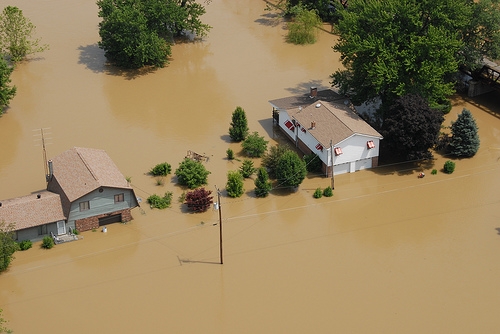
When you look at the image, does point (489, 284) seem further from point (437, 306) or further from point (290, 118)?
point (290, 118)

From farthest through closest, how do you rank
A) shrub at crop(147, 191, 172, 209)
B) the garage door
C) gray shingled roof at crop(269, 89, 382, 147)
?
1. gray shingled roof at crop(269, 89, 382, 147)
2. shrub at crop(147, 191, 172, 209)
3. the garage door

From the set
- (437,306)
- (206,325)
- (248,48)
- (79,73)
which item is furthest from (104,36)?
(437,306)

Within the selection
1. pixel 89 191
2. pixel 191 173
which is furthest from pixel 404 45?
pixel 89 191

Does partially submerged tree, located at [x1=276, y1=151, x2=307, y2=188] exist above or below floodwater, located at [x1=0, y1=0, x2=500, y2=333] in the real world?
above

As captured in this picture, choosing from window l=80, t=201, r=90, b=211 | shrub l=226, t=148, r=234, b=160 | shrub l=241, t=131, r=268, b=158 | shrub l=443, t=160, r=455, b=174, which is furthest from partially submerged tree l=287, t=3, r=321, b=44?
window l=80, t=201, r=90, b=211

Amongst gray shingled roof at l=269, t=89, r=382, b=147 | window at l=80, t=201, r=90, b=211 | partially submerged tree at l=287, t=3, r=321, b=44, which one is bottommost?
window at l=80, t=201, r=90, b=211

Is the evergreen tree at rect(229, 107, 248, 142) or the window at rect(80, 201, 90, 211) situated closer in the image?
the window at rect(80, 201, 90, 211)

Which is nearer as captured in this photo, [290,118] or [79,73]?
[290,118]

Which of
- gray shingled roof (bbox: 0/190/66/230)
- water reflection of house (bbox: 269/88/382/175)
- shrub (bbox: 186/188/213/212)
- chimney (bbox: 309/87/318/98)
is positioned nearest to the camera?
gray shingled roof (bbox: 0/190/66/230)

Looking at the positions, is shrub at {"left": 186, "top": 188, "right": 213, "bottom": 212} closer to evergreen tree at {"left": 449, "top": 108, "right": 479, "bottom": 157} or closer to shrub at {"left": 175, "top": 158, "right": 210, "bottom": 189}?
shrub at {"left": 175, "top": 158, "right": 210, "bottom": 189}
